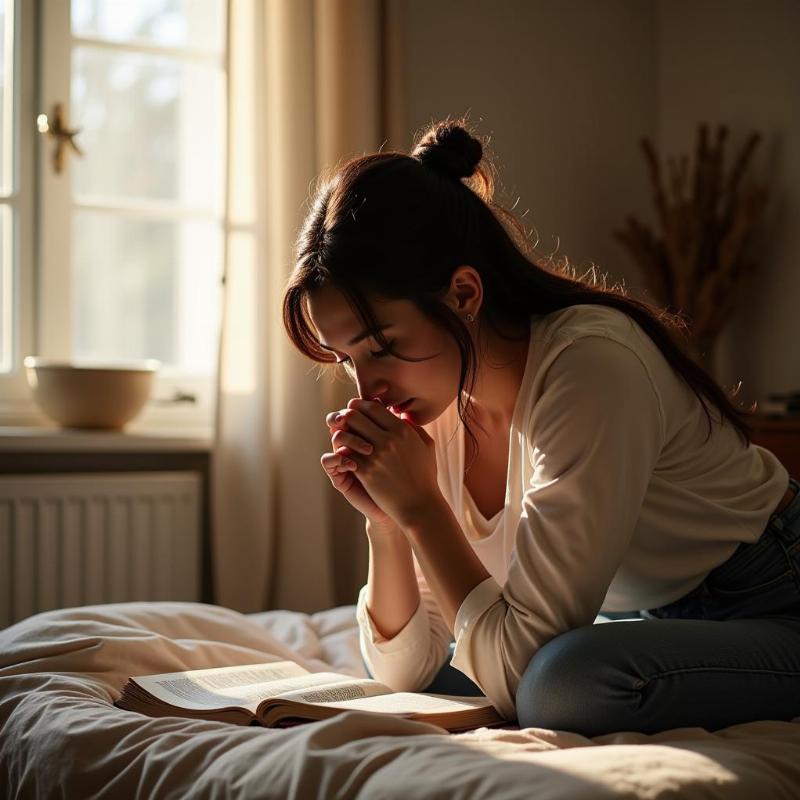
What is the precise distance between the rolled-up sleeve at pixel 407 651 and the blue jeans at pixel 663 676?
0.31 metres

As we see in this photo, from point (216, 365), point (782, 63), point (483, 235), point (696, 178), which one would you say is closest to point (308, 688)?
point (483, 235)

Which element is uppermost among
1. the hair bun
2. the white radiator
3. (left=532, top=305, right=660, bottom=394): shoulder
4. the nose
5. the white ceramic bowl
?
the hair bun

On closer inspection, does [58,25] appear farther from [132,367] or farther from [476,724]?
[476,724]

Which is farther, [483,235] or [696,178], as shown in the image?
[696,178]

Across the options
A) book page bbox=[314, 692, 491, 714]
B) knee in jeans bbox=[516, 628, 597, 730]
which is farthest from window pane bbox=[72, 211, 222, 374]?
knee in jeans bbox=[516, 628, 597, 730]

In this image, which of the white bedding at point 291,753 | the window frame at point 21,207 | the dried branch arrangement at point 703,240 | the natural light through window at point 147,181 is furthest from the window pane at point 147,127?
the white bedding at point 291,753

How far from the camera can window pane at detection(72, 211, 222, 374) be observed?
2.95 m

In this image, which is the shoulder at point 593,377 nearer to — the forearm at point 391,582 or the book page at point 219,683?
the forearm at point 391,582

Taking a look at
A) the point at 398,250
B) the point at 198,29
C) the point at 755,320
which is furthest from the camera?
the point at 755,320

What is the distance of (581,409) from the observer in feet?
3.91

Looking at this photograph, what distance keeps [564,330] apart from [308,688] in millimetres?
507

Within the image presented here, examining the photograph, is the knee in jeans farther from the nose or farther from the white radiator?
the white radiator

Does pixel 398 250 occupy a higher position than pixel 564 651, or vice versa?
pixel 398 250

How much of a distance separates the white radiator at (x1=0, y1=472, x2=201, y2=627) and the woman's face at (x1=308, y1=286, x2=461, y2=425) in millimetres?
1531
